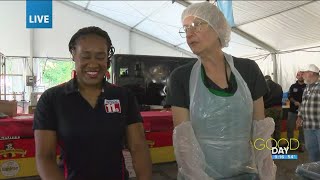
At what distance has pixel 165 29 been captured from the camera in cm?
1088

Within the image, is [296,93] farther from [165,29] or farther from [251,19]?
[165,29]

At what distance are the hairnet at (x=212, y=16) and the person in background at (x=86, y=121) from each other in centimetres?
36

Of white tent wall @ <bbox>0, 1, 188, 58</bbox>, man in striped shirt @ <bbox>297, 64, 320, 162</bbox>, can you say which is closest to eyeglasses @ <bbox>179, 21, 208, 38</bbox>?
man in striped shirt @ <bbox>297, 64, 320, 162</bbox>

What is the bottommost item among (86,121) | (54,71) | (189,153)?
(189,153)

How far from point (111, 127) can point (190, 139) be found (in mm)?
296

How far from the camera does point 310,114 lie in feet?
10.4

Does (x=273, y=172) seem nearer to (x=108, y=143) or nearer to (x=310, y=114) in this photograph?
(x=108, y=143)

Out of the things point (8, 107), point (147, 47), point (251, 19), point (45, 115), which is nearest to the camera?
point (45, 115)

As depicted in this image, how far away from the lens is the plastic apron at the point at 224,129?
1.09 metres

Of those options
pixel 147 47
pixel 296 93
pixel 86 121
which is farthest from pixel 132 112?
pixel 147 47

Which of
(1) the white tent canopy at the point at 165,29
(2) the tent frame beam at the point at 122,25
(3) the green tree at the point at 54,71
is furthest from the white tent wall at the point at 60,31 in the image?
(3) the green tree at the point at 54,71

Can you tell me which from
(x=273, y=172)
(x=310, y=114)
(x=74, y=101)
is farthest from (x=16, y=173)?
(x=310, y=114)

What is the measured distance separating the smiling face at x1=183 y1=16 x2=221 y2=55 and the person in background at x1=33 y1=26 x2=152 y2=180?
323 mm

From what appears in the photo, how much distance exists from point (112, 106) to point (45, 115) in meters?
0.24
